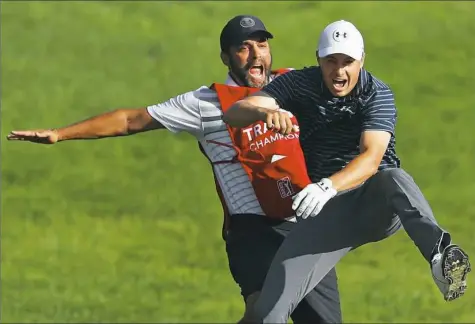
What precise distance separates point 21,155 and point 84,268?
5136 mm

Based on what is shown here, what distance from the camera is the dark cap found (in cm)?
1053

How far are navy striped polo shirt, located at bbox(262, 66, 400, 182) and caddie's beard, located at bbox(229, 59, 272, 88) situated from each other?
2.72 ft

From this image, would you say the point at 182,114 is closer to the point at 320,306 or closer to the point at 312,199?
the point at 320,306

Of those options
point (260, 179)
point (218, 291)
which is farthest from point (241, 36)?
point (218, 291)

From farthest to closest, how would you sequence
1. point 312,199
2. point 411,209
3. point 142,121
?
point 142,121, point 411,209, point 312,199

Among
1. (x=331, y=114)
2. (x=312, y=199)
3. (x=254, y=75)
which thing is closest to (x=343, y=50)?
(x=331, y=114)

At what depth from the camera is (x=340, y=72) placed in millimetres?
9242

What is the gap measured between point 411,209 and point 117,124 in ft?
9.16

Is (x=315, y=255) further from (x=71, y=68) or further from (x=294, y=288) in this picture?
(x=71, y=68)

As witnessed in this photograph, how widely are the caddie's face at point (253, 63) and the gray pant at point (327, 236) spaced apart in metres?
1.36

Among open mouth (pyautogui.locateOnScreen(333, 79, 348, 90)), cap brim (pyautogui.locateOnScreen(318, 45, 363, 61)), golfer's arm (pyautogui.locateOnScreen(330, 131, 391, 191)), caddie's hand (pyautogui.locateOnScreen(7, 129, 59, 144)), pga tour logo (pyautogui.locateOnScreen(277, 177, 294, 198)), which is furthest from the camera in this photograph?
pga tour logo (pyautogui.locateOnScreen(277, 177, 294, 198))

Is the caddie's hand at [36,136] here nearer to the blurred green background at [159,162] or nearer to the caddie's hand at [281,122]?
the caddie's hand at [281,122]

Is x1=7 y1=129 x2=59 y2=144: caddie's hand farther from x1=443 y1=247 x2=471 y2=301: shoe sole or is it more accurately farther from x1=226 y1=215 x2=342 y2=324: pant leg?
x1=443 y1=247 x2=471 y2=301: shoe sole

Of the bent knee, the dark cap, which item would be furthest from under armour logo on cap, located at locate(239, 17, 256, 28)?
the bent knee
